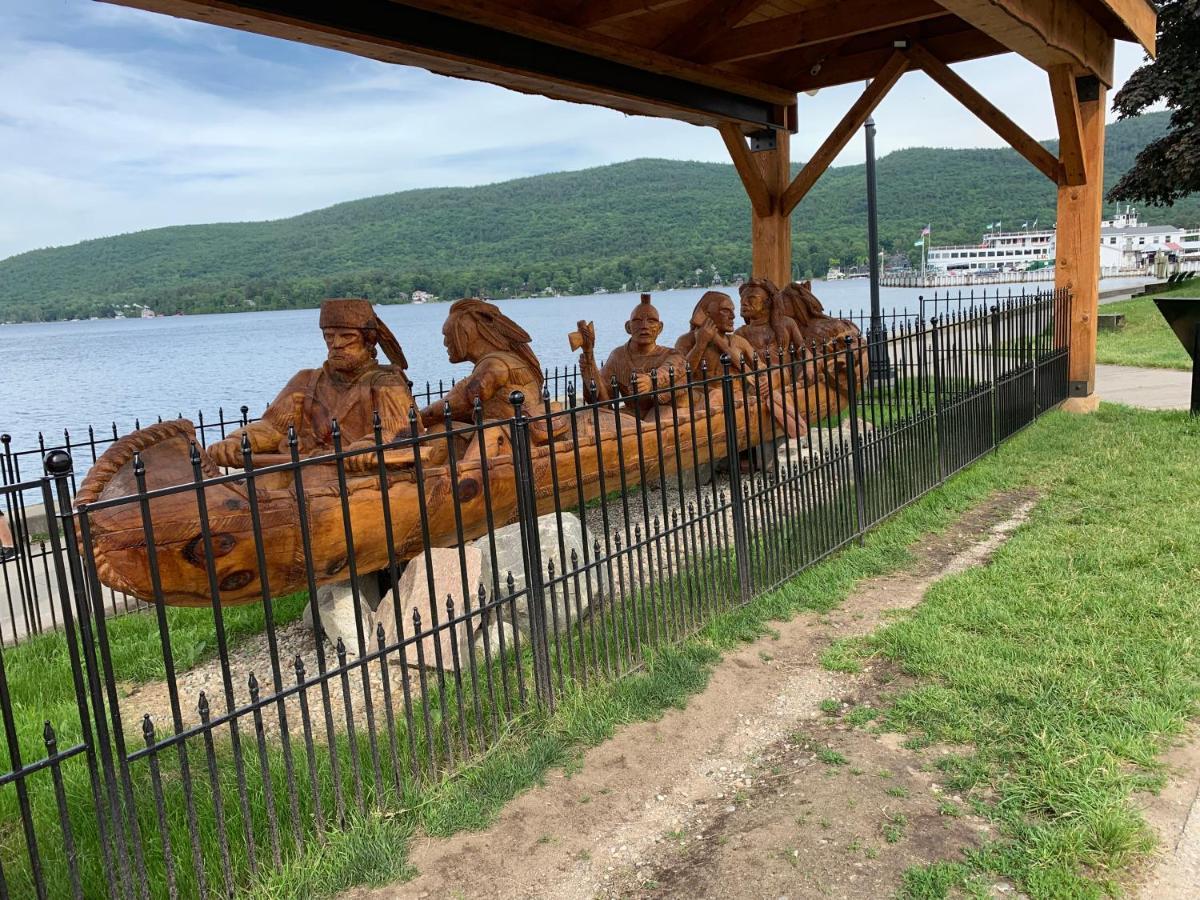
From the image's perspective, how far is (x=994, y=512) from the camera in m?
6.62

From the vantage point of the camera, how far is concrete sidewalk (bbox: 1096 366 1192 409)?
10.9 m

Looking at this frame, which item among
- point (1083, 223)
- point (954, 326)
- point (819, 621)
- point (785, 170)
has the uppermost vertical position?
point (785, 170)

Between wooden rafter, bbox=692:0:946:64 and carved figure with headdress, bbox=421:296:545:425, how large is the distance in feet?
15.3

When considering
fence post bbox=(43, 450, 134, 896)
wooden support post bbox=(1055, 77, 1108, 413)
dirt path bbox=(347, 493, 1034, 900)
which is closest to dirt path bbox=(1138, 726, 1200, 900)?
dirt path bbox=(347, 493, 1034, 900)

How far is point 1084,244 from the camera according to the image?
32.6 ft

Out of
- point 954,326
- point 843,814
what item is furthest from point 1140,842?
point 954,326

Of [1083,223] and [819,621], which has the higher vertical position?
[1083,223]

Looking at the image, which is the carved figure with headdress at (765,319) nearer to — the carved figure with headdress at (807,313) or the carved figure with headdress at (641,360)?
the carved figure with headdress at (807,313)

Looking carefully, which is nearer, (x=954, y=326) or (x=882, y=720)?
(x=882, y=720)

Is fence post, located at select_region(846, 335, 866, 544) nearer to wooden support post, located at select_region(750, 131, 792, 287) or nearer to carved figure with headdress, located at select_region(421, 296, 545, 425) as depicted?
carved figure with headdress, located at select_region(421, 296, 545, 425)

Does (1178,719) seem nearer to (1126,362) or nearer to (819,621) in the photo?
(819,621)

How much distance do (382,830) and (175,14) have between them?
481 centimetres

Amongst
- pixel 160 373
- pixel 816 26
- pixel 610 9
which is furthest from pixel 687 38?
pixel 160 373

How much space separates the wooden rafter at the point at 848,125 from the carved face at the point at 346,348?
7.05 meters
